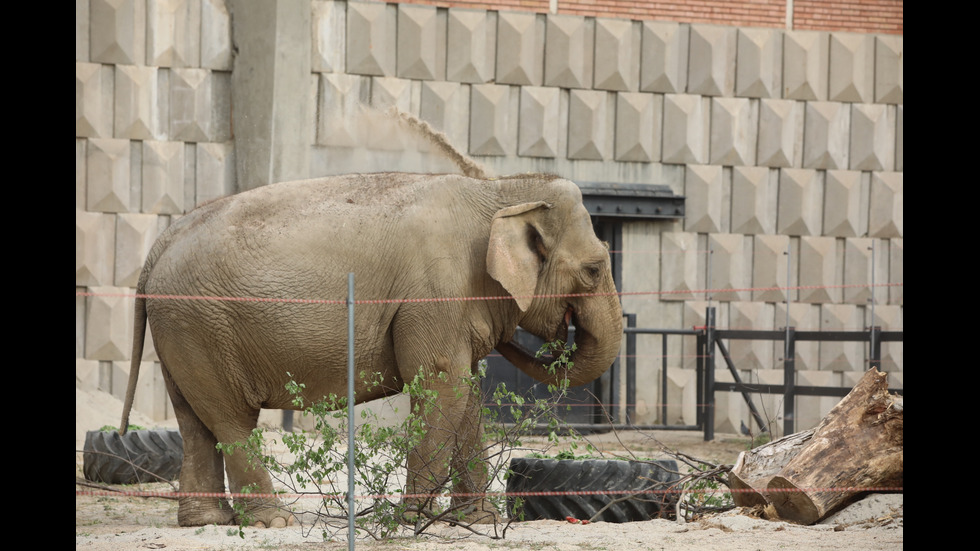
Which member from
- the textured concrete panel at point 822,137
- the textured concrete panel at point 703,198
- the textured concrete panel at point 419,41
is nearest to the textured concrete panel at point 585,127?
the textured concrete panel at point 703,198

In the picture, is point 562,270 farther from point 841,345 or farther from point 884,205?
point 884,205

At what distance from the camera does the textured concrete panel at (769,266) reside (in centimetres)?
1478

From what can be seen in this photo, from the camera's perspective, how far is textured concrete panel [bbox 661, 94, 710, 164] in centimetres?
1459

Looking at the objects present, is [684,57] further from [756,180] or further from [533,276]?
[533,276]

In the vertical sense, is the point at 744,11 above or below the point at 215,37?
above

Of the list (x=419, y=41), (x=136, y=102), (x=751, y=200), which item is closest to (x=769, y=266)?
(x=751, y=200)

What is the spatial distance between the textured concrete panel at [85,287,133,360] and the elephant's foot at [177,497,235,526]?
619cm

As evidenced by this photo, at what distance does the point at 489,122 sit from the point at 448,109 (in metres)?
0.50

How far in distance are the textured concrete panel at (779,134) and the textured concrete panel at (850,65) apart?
23.0 inches

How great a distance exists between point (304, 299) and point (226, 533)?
4.57ft

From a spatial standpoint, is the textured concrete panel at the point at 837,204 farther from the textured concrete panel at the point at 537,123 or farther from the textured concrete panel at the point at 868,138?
the textured concrete panel at the point at 537,123

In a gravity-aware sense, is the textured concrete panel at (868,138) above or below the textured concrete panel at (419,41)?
below

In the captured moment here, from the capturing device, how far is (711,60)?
14.7 metres

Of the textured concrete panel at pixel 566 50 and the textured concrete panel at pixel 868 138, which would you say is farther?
the textured concrete panel at pixel 868 138
